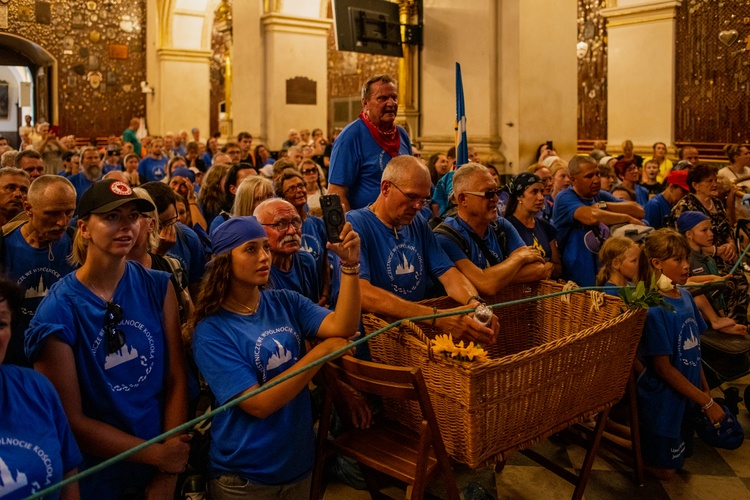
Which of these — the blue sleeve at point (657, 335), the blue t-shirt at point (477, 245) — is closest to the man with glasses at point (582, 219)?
the blue t-shirt at point (477, 245)

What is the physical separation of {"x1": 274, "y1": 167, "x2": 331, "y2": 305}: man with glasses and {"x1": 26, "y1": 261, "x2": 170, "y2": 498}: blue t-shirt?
1.93 metres

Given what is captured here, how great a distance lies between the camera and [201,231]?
5.50 metres

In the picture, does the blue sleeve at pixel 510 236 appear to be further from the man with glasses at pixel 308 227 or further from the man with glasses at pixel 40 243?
the man with glasses at pixel 40 243

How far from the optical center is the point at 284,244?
12.4 feet

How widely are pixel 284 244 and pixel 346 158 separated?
1.42 metres

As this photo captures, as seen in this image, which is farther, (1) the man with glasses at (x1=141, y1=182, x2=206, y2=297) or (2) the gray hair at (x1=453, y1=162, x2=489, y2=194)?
(1) the man with glasses at (x1=141, y1=182, x2=206, y2=297)

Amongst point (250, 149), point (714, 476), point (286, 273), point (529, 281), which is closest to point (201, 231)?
point (286, 273)

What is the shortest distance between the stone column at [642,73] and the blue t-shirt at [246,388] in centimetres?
1093

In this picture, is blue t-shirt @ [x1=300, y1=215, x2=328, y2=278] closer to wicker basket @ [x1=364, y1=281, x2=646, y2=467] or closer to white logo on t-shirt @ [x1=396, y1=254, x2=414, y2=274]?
white logo on t-shirt @ [x1=396, y1=254, x2=414, y2=274]

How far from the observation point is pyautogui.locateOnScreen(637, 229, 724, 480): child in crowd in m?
4.18

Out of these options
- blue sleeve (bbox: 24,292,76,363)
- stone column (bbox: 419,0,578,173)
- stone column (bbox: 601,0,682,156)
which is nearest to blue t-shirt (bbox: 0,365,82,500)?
blue sleeve (bbox: 24,292,76,363)

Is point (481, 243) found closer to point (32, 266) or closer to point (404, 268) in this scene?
point (404, 268)

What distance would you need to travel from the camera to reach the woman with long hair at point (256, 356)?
2.77m

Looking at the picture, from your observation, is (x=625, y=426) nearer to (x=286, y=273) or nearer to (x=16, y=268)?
(x=286, y=273)
